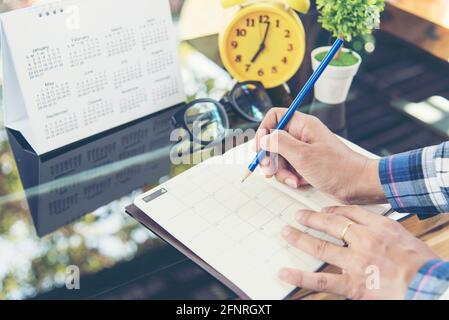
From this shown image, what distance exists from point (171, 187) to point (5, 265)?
286 mm

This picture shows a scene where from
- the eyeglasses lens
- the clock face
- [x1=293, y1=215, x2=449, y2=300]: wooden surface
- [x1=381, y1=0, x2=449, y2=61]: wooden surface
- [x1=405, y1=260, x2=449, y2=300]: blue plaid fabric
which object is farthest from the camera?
[x1=381, y1=0, x2=449, y2=61]: wooden surface

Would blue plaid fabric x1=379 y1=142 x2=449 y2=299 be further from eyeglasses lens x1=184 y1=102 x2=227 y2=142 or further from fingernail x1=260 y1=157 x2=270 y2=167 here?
eyeglasses lens x1=184 y1=102 x2=227 y2=142

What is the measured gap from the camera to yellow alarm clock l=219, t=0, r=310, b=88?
119 cm

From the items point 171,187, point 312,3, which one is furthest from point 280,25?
point 171,187

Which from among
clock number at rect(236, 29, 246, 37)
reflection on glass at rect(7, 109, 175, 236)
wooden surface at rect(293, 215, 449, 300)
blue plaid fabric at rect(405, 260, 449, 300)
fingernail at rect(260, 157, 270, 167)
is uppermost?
clock number at rect(236, 29, 246, 37)

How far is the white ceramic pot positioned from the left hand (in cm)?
40

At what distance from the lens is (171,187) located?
0.92m

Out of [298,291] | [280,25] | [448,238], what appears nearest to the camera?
[298,291]

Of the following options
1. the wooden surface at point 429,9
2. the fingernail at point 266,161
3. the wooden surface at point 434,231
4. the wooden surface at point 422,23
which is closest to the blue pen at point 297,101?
the fingernail at point 266,161

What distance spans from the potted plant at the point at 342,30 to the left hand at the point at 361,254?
40 centimetres

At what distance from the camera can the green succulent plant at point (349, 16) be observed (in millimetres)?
1103

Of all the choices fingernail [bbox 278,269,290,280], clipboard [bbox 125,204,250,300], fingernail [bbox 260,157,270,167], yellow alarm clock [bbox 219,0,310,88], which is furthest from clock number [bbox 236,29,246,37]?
fingernail [bbox 278,269,290,280]

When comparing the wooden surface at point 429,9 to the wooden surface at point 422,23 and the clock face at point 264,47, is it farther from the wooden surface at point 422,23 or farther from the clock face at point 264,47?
the clock face at point 264,47

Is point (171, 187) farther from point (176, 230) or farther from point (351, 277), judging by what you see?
point (351, 277)
